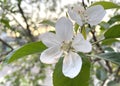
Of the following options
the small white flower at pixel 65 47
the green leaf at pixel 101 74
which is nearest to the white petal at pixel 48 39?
the small white flower at pixel 65 47

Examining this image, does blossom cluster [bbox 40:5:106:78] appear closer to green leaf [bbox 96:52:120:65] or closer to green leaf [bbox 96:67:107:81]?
green leaf [bbox 96:52:120:65]

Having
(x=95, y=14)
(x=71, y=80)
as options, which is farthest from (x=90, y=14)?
(x=71, y=80)

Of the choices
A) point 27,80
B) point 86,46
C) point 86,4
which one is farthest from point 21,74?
point 86,46

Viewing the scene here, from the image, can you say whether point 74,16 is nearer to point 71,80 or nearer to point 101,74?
point 71,80

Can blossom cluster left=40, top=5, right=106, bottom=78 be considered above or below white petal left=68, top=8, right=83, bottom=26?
below

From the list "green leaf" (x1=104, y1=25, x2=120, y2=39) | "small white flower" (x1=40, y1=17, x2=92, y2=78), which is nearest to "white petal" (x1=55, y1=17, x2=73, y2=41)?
"small white flower" (x1=40, y1=17, x2=92, y2=78)

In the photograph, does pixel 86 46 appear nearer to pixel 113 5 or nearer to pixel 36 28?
pixel 113 5
